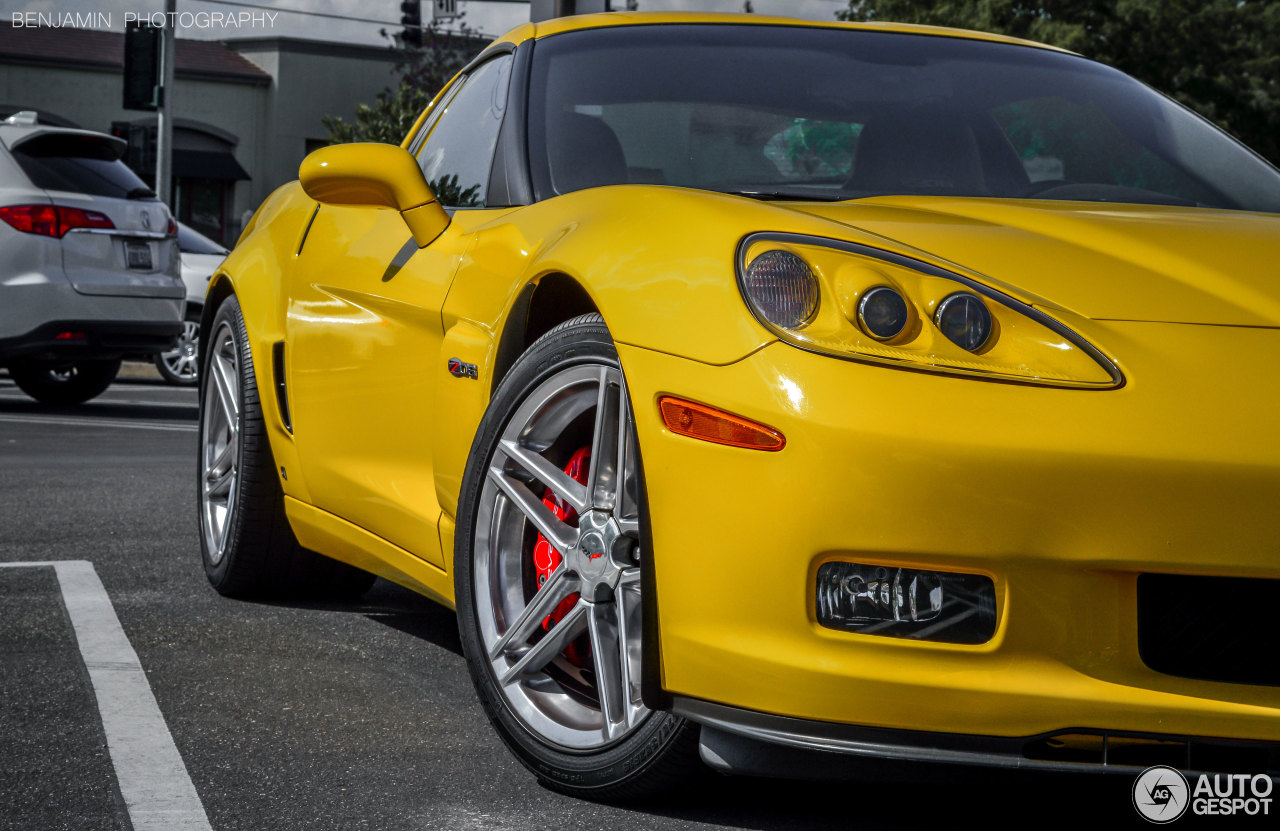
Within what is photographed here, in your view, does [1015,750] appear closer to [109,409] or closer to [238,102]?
[109,409]

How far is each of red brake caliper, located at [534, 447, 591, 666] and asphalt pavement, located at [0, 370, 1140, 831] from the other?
23 centimetres

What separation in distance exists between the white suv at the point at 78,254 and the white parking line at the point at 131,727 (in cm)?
579

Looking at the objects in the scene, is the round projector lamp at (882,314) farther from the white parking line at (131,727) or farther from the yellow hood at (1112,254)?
the white parking line at (131,727)

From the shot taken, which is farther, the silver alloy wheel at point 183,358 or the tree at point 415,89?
the tree at point 415,89

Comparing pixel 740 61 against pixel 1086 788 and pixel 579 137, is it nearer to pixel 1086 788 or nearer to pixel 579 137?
pixel 579 137

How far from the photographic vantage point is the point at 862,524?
227 centimetres

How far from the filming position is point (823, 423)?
2.26 metres

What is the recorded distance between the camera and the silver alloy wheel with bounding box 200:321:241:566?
180 inches

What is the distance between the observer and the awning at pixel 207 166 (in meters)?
37.3

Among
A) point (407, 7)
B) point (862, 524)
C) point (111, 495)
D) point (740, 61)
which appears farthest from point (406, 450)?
point (407, 7)

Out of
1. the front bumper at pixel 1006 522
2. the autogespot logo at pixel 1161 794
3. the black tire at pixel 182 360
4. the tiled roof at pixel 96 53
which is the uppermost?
the front bumper at pixel 1006 522

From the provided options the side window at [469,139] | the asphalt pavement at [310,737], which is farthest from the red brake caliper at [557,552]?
the side window at [469,139]

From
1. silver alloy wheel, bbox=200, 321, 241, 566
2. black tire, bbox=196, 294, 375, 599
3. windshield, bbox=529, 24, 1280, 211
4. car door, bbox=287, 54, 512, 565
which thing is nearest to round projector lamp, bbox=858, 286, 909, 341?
windshield, bbox=529, 24, 1280, 211

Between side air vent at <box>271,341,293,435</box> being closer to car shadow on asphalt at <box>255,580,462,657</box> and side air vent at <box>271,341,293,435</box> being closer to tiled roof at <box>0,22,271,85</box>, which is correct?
car shadow on asphalt at <box>255,580,462,657</box>
